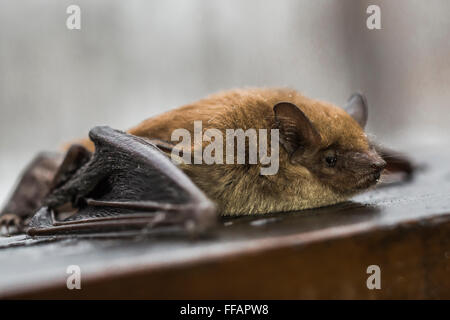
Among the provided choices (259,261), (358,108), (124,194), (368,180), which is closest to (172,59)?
(358,108)

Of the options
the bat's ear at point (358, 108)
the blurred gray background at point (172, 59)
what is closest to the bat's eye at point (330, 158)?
the bat's ear at point (358, 108)

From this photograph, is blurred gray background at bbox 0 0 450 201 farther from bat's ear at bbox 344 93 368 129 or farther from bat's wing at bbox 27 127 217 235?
bat's wing at bbox 27 127 217 235

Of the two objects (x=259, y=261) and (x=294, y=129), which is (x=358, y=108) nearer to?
(x=294, y=129)

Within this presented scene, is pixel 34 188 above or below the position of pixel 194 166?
below

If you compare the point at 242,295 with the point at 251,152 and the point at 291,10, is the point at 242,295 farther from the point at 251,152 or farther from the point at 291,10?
the point at 291,10
